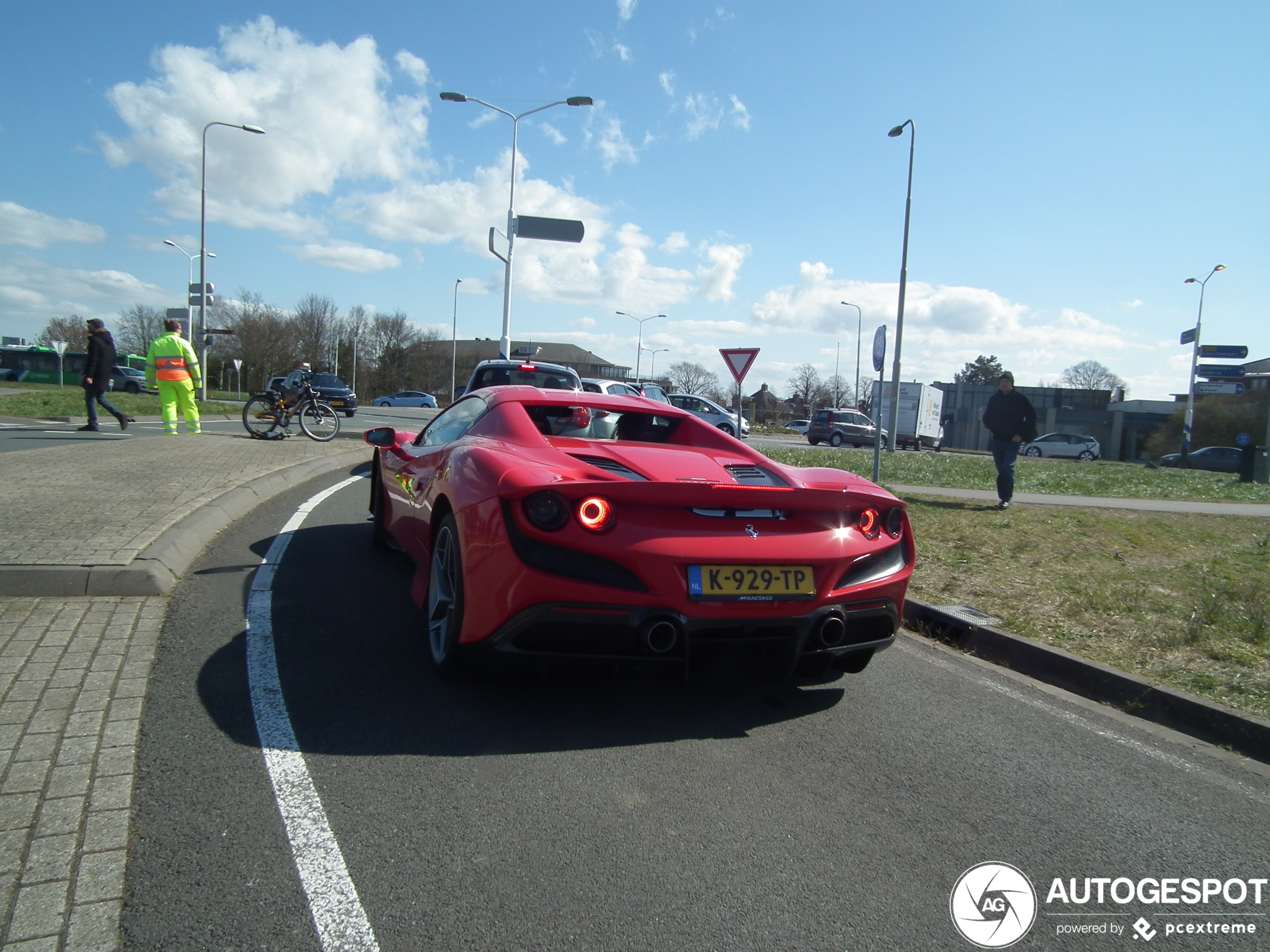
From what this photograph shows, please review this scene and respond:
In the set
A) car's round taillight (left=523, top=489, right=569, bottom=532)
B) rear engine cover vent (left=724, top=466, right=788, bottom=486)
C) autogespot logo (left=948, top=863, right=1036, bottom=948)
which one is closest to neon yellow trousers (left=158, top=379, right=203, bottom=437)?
rear engine cover vent (left=724, top=466, right=788, bottom=486)

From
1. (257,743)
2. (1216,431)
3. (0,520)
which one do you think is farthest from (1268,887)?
(1216,431)

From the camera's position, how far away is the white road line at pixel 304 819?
2.05m

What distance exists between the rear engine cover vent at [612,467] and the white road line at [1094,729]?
7.43ft

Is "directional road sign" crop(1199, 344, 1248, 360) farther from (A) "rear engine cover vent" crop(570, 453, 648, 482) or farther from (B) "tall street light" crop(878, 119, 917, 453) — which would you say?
(A) "rear engine cover vent" crop(570, 453, 648, 482)

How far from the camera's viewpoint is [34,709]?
323 cm

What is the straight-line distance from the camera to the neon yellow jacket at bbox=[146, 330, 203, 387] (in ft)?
42.2

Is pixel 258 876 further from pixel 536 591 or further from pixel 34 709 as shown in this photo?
pixel 34 709

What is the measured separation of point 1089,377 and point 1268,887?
112921mm

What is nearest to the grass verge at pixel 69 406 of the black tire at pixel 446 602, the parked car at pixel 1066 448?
the black tire at pixel 446 602

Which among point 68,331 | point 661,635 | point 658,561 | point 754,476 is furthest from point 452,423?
point 68,331

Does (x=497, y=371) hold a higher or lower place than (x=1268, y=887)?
higher

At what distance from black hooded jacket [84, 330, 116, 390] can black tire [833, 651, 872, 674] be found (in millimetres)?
13390

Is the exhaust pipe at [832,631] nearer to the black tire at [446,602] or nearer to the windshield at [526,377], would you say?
the black tire at [446,602]

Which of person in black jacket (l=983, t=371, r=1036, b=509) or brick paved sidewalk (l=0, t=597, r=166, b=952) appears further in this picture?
person in black jacket (l=983, t=371, r=1036, b=509)
